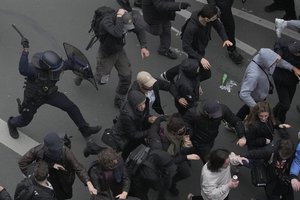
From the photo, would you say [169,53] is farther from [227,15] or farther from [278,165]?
[278,165]

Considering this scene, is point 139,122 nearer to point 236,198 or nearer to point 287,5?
point 236,198

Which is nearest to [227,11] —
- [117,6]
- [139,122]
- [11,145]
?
[117,6]

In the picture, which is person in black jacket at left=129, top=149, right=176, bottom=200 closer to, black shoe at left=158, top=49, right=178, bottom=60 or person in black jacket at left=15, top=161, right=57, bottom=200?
person in black jacket at left=15, top=161, right=57, bottom=200

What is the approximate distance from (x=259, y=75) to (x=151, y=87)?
132cm

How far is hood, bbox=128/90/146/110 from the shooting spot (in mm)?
5961

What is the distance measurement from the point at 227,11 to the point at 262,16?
154cm

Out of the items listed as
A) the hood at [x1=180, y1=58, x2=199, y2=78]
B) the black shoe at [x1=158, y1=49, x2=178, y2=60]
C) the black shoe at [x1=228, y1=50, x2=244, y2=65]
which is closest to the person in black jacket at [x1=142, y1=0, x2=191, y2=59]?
the black shoe at [x1=158, y1=49, x2=178, y2=60]

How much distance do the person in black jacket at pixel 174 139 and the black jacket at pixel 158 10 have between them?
2.16 meters

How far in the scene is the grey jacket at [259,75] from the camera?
6.40 meters

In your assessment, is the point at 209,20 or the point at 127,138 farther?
the point at 209,20

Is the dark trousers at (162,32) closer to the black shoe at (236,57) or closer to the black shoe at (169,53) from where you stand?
the black shoe at (169,53)

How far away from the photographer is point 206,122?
6004 mm

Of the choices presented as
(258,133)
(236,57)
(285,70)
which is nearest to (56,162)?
(258,133)

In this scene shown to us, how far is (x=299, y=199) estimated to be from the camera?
6.62 metres
